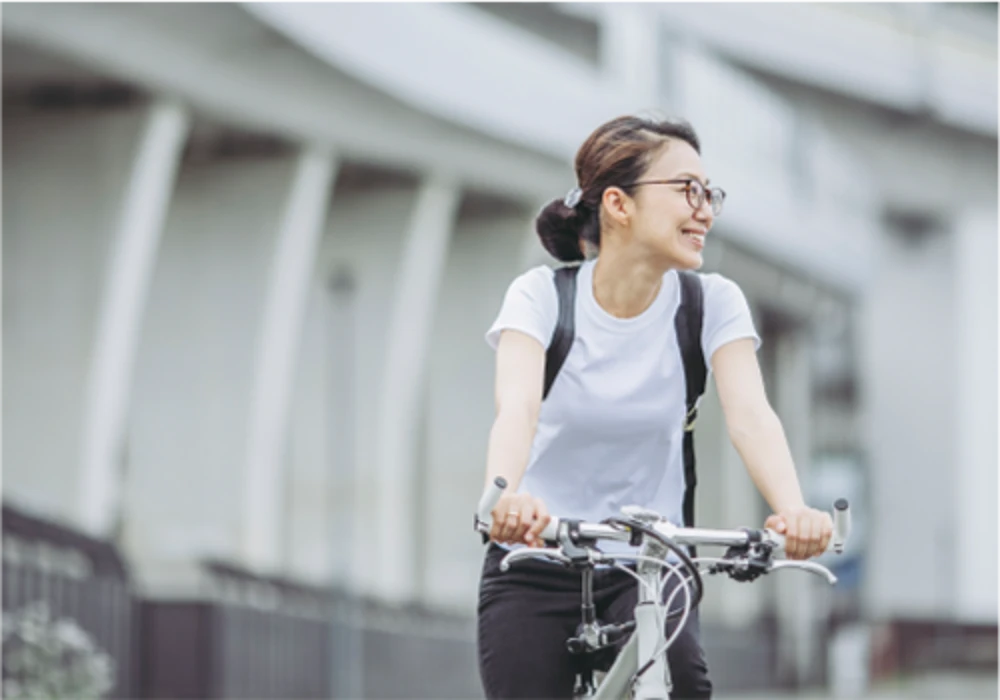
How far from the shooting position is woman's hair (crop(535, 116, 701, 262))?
493 centimetres

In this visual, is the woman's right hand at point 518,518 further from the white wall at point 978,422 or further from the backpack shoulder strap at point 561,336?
the white wall at point 978,422

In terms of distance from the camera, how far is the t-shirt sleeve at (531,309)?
4.82 m

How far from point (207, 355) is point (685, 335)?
22703 millimetres

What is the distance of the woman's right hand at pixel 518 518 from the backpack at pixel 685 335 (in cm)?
68

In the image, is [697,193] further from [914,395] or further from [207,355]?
[914,395]

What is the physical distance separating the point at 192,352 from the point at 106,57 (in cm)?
599

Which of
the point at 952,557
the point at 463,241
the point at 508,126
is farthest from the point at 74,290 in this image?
the point at 952,557

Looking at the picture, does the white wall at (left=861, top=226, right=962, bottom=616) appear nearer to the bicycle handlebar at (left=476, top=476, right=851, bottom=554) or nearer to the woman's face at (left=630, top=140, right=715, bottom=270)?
the woman's face at (left=630, top=140, right=715, bottom=270)

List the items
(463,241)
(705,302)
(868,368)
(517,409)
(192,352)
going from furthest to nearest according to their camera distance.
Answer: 1. (868,368)
2. (463,241)
3. (192,352)
4. (705,302)
5. (517,409)

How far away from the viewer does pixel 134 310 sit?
2422cm

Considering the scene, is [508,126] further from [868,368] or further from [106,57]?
[868,368]

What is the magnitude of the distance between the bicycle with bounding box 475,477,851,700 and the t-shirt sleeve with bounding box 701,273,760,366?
57 cm

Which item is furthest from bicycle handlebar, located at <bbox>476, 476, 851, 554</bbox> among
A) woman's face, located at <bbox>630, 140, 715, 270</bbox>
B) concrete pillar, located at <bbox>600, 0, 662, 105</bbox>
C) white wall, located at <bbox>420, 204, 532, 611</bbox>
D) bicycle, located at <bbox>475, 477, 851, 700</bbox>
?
concrete pillar, located at <bbox>600, 0, 662, 105</bbox>

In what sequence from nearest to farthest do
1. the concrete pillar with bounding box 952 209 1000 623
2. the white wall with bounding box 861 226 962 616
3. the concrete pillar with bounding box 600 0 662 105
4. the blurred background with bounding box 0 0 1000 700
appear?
the blurred background with bounding box 0 0 1000 700, the concrete pillar with bounding box 600 0 662 105, the concrete pillar with bounding box 952 209 1000 623, the white wall with bounding box 861 226 962 616
